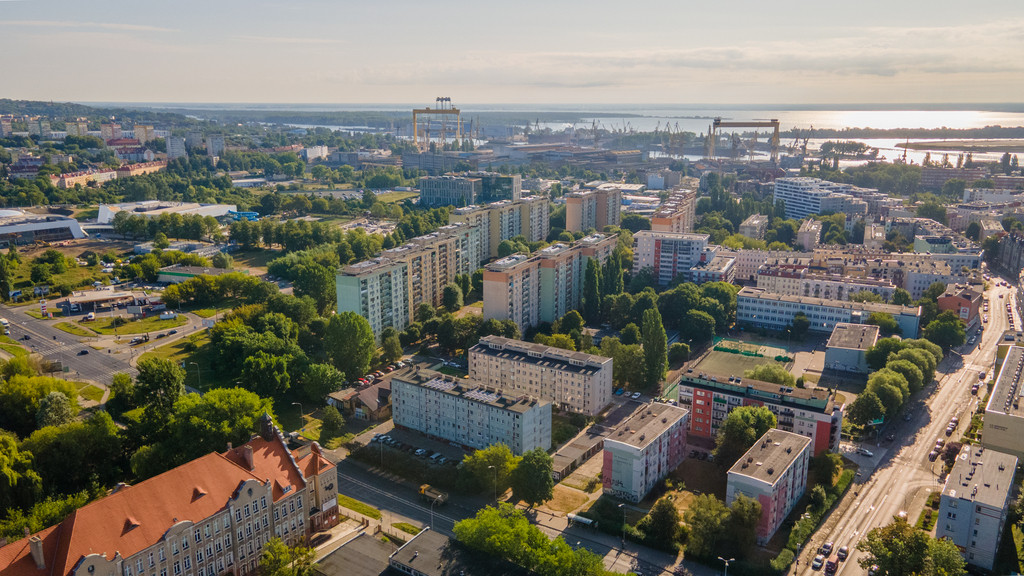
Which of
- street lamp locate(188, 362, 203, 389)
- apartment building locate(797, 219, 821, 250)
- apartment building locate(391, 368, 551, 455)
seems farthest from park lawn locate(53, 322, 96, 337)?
apartment building locate(797, 219, 821, 250)

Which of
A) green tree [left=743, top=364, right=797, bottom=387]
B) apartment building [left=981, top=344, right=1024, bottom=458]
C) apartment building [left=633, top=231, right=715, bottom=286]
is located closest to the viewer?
apartment building [left=981, top=344, right=1024, bottom=458]

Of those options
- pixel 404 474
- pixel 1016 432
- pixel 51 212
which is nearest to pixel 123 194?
pixel 51 212

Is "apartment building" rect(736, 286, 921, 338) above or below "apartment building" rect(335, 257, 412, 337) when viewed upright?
below

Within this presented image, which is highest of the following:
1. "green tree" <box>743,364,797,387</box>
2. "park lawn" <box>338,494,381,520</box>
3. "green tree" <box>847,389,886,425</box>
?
"green tree" <box>743,364,797,387</box>

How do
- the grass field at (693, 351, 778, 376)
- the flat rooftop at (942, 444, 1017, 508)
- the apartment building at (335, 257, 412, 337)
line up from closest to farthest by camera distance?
the flat rooftop at (942, 444, 1017, 508), the grass field at (693, 351, 778, 376), the apartment building at (335, 257, 412, 337)

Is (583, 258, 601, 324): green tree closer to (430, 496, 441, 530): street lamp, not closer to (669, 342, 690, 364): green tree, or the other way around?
(669, 342, 690, 364): green tree

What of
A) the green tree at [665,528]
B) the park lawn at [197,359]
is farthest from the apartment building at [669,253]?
the green tree at [665,528]

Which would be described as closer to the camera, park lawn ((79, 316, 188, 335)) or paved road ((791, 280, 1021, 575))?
paved road ((791, 280, 1021, 575))
